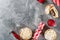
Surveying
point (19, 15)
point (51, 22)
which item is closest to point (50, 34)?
point (51, 22)

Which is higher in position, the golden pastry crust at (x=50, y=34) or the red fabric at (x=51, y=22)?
the red fabric at (x=51, y=22)

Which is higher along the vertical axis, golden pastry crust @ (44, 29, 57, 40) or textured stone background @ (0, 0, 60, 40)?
textured stone background @ (0, 0, 60, 40)

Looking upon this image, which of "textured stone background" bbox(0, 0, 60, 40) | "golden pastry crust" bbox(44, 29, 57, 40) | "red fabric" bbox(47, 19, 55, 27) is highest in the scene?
"textured stone background" bbox(0, 0, 60, 40)

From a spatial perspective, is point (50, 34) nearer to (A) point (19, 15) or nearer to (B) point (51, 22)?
(B) point (51, 22)

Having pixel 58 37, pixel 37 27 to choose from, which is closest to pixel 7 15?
pixel 37 27

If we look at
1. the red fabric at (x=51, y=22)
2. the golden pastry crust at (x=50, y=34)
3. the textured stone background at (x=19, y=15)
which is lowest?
the golden pastry crust at (x=50, y=34)
